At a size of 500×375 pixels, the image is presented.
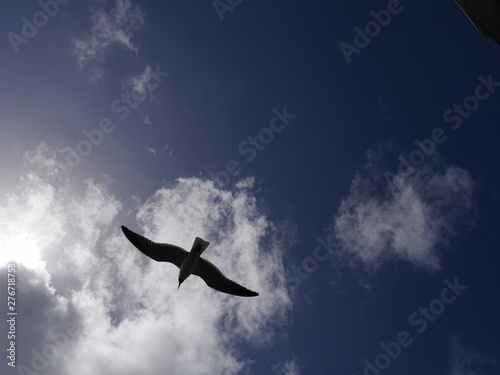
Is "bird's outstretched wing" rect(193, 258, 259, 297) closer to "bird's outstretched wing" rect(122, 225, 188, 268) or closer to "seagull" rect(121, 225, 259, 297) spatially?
"seagull" rect(121, 225, 259, 297)

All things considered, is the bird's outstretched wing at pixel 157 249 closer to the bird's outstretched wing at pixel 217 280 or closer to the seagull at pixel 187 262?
the seagull at pixel 187 262

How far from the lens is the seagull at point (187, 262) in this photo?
68.9 feet

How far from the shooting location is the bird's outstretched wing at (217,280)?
845 inches

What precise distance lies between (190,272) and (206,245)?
7.59ft

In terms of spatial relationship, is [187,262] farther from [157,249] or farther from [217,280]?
[217,280]

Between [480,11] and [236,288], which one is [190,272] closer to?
[236,288]

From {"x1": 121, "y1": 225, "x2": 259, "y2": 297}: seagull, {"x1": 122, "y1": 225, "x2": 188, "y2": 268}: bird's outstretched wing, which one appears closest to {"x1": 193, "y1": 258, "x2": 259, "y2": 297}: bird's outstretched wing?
{"x1": 121, "y1": 225, "x2": 259, "y2": 297}: seagull

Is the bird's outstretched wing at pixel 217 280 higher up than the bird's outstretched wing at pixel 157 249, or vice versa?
the bird's outstretched wing at pixel 157 249

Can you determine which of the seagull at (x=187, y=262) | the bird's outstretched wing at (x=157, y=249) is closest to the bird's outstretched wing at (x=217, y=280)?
the seagull at (x=187, y=262)

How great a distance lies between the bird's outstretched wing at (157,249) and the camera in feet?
69.2

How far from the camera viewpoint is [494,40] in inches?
383

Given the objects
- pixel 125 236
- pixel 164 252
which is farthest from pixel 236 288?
pixel 125 236

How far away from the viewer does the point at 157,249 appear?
2131 cm

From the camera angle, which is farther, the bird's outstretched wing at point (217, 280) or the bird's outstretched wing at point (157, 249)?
the bird's outstretched wing at point (217, 280)
